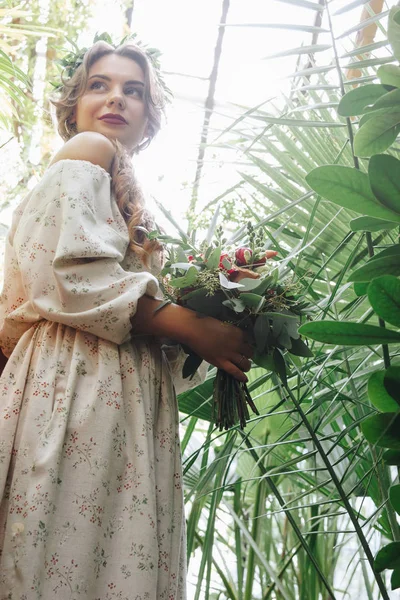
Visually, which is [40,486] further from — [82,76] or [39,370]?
[82,76]

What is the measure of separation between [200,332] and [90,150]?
1.62 ft

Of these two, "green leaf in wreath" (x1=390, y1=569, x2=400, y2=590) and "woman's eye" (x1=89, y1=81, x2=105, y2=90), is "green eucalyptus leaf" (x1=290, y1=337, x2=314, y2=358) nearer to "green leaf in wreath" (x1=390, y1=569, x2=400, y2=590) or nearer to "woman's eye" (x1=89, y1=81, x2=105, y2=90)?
"green leaf in wreath" (x1=390, y1=569, x2=400, y2=590)

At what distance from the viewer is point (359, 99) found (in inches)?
37.6

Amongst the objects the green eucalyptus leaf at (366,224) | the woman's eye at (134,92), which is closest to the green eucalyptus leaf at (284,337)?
the green eucalyptus leaf at (366,224)

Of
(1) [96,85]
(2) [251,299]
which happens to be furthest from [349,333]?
(1) [96,85]

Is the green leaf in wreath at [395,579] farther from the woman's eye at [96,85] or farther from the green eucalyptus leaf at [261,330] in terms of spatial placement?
the woman's eye at [96,85]

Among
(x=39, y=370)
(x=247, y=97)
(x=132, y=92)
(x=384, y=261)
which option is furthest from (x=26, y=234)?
(x=247, y=97)

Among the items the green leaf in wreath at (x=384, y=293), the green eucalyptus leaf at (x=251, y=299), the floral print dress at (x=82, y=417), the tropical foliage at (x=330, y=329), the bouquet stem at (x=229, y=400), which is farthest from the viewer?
the bouquet stem at (x=229, y=400)

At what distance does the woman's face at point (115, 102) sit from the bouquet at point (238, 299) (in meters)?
0.43

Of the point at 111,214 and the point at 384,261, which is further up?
the point at 111,214

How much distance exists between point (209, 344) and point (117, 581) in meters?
0.44

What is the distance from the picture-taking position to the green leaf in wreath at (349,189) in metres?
0.83

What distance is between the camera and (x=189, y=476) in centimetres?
222

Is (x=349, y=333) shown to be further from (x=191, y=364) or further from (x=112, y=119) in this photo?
(x=112, y=119)
